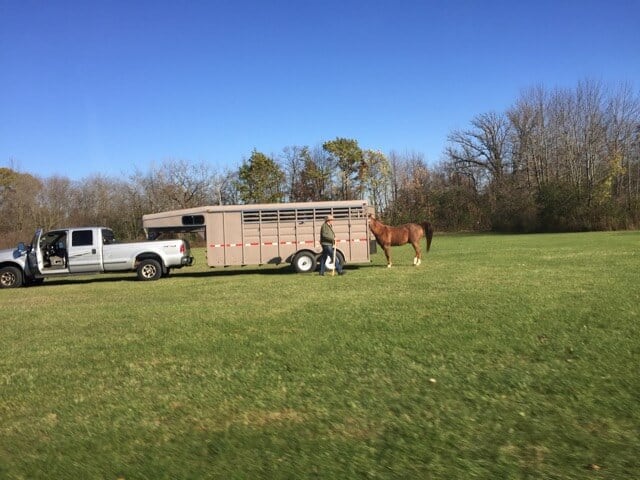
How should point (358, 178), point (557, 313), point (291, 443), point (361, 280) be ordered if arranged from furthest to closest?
1. point (358, 178)
2. point (361, 280)
3. point (557, 313)
4. point (291, 443)

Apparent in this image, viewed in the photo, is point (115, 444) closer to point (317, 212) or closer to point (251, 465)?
point (251, 465)

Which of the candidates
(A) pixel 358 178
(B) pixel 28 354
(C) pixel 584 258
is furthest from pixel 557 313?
(A) pixel 358 178

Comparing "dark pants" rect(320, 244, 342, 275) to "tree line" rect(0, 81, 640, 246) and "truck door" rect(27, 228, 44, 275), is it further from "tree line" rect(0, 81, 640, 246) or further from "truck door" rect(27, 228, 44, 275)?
"tree line" rect(0, 81, 640, 246)

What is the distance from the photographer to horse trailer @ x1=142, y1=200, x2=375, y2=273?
17750 mm

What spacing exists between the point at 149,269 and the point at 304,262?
17.7 ft

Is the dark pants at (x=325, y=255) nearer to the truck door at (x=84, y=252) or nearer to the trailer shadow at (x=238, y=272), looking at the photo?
the trailer shadow at (x=238, y=272)

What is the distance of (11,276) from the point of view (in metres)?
17.0

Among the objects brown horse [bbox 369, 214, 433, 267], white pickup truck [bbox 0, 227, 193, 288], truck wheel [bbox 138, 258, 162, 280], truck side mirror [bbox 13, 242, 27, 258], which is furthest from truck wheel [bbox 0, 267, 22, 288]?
brown horse [bbox 369, 214, 433, 267]

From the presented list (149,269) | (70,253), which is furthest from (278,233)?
(70,253)

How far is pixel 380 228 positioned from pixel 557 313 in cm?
1010

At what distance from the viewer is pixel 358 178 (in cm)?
6450

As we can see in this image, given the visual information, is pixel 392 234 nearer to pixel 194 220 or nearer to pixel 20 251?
pixel 194 220

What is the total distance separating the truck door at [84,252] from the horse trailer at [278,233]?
296 cm

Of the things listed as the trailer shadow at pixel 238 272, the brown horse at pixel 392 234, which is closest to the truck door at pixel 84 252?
the trailer shadow at pixel 238 272
